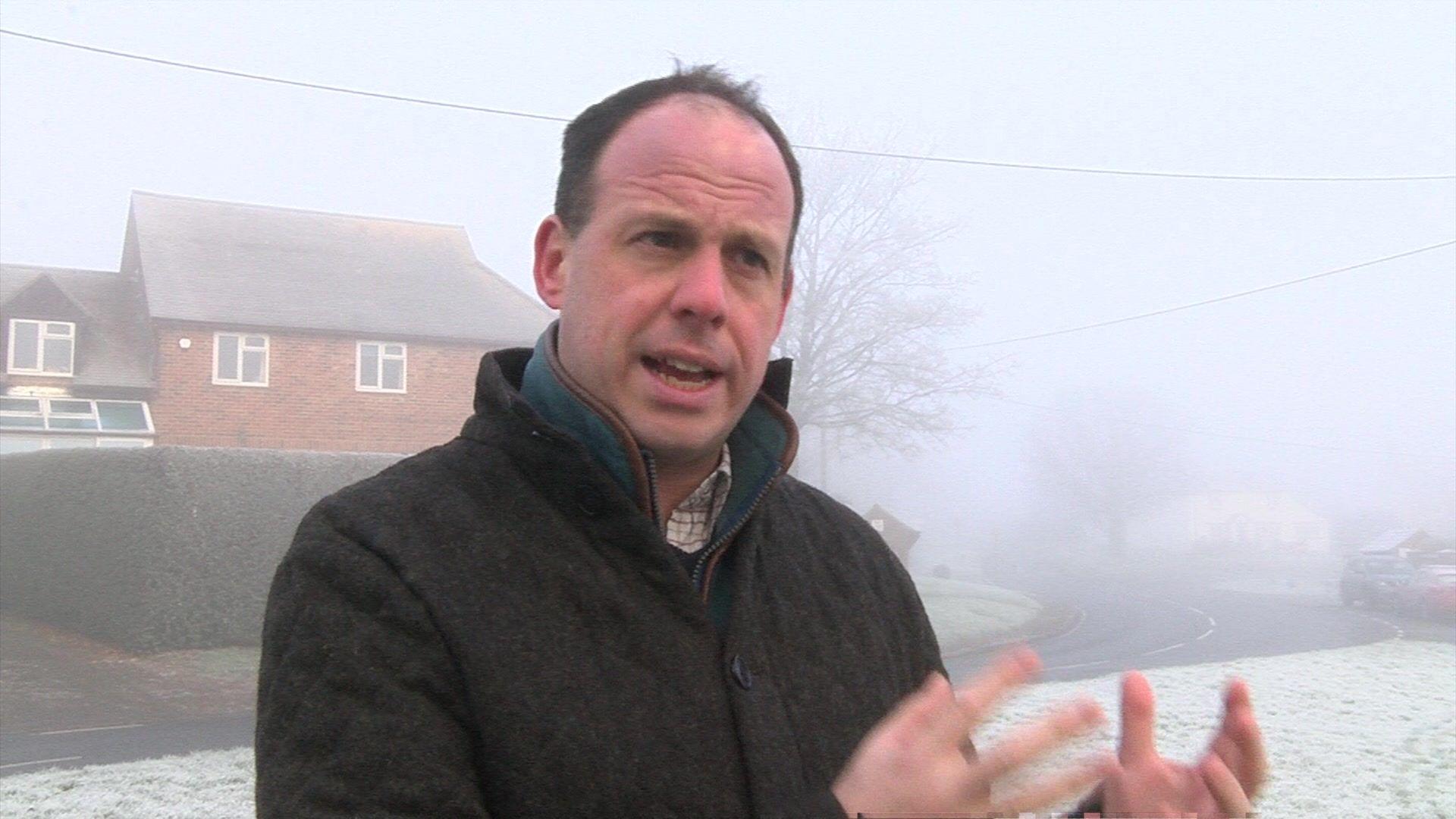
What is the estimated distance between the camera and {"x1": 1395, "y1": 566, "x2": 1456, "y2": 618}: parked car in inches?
397

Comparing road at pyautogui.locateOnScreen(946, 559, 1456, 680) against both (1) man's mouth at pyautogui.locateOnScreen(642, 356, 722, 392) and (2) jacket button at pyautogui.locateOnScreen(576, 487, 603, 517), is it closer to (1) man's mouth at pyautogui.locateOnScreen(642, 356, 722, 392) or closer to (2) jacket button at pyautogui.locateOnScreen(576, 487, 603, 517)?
(1) man's mouth at pyautogui.locateOnScreen(642, 356, 722, 392)

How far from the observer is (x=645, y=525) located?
134cm

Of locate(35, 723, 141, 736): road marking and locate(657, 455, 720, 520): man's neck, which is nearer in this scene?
locate(657, 455, 720, 520): man's neck

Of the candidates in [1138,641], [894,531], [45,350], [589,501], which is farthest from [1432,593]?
[45,350]

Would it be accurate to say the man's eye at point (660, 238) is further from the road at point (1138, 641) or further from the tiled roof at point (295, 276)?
the tiled roof at point (295, 276)

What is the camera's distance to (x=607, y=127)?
1.58 metres

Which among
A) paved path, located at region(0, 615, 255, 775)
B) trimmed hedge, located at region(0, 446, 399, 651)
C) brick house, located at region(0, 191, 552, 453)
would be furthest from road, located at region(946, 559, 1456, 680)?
trimmed hedge, located at region(0, 446, 399, 651)

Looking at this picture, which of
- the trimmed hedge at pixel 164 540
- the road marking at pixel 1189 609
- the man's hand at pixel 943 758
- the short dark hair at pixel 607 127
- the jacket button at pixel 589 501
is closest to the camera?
the man's hand at pixel 943 758

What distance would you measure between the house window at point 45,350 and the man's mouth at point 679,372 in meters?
12.4

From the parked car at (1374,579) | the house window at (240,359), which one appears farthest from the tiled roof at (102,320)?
the parked car at (1374,579)

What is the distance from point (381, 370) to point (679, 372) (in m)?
12.2

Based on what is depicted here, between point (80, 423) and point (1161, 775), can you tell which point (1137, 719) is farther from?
point (80, 423)

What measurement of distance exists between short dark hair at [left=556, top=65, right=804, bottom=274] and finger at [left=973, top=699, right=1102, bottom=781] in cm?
81

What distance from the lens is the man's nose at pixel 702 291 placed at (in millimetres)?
1451
